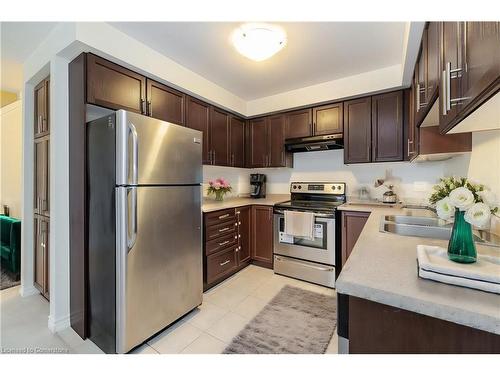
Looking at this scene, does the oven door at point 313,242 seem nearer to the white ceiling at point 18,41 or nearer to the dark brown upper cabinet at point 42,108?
the dark brown upper cabinet at point 42,108

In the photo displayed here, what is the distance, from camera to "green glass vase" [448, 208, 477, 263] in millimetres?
780

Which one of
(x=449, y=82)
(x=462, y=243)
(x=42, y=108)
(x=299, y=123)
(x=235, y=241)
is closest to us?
(x=462, y=243)

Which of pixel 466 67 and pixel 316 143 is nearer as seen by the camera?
pixel 466 67

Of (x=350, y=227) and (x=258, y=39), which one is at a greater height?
(x=258, y=39)

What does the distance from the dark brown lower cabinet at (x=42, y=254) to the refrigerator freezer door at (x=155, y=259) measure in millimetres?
1207

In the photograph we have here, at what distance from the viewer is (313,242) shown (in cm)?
269

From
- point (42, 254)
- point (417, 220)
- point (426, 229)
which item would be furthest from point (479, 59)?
point (42, 254)

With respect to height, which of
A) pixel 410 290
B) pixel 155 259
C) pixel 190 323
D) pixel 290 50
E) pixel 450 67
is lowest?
pixel 190 323

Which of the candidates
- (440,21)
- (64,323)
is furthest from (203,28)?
(64,323)

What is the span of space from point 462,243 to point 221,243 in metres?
2.16

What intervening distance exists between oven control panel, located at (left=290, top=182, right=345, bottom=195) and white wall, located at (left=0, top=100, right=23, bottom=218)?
12.3 ft

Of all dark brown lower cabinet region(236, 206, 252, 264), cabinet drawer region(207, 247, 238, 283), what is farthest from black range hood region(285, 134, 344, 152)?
cabinet drawer region(207, 247, 238, 283)

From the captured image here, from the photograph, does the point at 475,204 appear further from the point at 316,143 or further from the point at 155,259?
the point at 316,143

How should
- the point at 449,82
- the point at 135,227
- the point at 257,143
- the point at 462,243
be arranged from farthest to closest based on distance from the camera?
the point at 257,143, the point at 135,227, the point at 449,82, the point at 462,243
